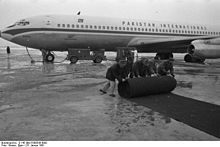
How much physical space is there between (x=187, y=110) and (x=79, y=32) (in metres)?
14.9

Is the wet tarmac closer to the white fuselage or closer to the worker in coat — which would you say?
the worker in coat

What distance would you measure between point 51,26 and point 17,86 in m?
10.6

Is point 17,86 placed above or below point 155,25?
below

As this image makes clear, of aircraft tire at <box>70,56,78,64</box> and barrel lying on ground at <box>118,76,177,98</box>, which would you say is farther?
aircraft tire at <box>70,56,78,64</box>

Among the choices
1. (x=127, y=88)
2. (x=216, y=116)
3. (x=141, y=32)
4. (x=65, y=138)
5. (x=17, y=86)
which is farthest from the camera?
(x=141, y=32)

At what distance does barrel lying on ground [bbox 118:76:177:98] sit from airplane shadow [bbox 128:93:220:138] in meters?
0.18

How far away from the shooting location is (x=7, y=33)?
1861 centimetres

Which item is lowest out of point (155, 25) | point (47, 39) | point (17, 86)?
point (17, 86)

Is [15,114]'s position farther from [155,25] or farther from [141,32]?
[155,25]

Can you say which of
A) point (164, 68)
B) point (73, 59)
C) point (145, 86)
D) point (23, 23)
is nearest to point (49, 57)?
point (73, 59)

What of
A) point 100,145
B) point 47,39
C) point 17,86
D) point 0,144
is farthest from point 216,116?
point 47,39

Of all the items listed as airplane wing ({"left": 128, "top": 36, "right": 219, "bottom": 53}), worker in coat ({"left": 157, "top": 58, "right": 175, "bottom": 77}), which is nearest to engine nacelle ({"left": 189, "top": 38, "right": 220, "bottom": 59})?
airplane wing ({"left": 128, "top": 36, "right": 219, "bottom": 53})

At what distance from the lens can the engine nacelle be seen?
1695 cm

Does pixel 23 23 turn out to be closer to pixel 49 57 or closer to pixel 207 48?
pixel 49 57
